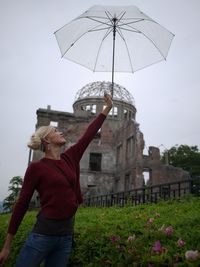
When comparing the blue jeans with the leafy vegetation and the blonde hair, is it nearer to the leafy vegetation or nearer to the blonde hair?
the leafy vegetation

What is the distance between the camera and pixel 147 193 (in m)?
10.6

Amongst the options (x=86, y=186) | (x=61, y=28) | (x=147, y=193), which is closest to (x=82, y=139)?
(x=61, y=28)

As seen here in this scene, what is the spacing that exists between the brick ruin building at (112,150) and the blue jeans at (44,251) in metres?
25.5

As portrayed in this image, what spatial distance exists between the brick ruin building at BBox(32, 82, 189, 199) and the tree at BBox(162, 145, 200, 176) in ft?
38.5

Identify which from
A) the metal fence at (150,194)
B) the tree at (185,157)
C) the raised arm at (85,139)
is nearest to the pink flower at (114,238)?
the raised arm at (85,139)

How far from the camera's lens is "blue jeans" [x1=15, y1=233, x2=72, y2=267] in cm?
296

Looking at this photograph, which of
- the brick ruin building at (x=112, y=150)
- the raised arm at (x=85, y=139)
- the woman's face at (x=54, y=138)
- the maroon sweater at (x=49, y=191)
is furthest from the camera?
the brick ruin building at (x=112, y=150)

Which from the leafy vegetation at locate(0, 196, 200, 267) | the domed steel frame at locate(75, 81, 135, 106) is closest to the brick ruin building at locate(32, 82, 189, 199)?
the domed steel frame at locate(75, 81, 135, 106)

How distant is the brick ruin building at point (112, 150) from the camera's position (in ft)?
97.7

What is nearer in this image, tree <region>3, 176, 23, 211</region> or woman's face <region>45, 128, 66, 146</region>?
woman's face <region>45, 128, 66, 146</region>

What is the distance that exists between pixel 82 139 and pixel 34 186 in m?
0.87

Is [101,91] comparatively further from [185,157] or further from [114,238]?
[114,238]

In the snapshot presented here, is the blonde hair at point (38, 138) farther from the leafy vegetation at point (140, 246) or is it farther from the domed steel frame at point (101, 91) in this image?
the domed steel frame at point (101, 91)

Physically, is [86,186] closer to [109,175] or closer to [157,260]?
[109,175]
